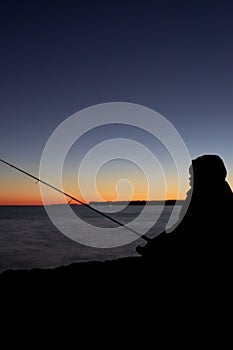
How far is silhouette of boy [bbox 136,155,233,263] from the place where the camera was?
8148 millimetres

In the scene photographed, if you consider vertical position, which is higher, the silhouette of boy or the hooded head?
the hooded head

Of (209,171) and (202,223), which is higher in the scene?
(209,171)

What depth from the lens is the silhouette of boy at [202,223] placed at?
26.7 feet

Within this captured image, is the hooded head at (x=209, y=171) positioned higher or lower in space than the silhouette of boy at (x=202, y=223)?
higher

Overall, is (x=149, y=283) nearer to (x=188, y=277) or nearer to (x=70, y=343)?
(x=188, y=277)

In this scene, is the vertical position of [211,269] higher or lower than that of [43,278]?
higher

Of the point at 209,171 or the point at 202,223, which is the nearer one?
the point at 202,223

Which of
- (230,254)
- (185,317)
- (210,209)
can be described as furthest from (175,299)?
(210,209)

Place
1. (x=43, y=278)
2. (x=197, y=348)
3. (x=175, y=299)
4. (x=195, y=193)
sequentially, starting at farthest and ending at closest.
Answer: (x=43, y=278), (x=195, y=193), (x=175, y=299), (x=197, y=348)

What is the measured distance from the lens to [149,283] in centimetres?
908

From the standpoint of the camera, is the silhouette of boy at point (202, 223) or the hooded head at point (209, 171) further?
the hooded head at point (209, 171)

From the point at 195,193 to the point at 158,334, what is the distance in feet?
12.2

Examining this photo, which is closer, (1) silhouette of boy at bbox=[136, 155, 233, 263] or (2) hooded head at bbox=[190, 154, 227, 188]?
(1) silhouette of boy at bbox=[136, 155, 233, 263]

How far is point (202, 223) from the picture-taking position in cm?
855
